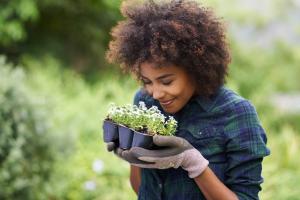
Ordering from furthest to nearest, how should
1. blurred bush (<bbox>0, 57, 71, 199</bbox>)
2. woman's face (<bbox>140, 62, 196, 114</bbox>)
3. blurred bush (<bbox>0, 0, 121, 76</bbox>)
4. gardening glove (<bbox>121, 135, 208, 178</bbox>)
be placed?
blurred bush (<bbox>0, 0, 121, 76</bbox>)
blurred bush (<bbox>0, 57, 71, 199</bbox>)
woman's face (<bbox>140, 62, 196, 114</bbox>)
gardening glove (<bbox>121, 135, 208, 178</bbox>)

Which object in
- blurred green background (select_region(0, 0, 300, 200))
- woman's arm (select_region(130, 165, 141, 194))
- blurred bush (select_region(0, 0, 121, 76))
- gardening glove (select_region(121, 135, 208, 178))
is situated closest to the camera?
gardening glove (select_region(121, 135, 208, 178))

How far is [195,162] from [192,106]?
28 cm

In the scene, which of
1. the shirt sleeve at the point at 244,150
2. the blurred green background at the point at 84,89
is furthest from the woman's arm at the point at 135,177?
the blurred green background at the point at 84,89

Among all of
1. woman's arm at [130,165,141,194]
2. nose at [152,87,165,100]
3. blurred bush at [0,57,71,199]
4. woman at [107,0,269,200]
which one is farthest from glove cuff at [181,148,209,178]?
blurred bush at [0,57,71,199]

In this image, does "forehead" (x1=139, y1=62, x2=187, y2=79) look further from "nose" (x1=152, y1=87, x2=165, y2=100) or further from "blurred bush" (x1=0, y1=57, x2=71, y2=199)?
"blurred bush" (x1=0, y1=57, x2=71, y2=199)

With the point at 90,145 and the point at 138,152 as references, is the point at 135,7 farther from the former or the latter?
the point at 90,145

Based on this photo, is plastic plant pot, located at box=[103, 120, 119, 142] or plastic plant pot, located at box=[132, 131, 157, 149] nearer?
plastic plant pot, located at box=[132, 131, 157, 149]

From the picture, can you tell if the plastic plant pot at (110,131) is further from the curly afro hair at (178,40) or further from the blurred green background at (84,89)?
the blurred green background at (84,89)

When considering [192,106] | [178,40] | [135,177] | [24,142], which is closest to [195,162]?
[192,106]

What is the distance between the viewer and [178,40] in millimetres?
2170

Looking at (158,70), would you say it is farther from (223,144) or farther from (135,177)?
(135,177)

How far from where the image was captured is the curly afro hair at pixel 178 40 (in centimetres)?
216

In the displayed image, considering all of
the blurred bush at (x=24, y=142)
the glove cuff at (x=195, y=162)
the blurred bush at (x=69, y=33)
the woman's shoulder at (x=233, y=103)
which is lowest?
the glove cuff at (x=195, y=162)

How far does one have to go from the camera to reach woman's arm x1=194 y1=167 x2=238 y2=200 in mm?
2117
